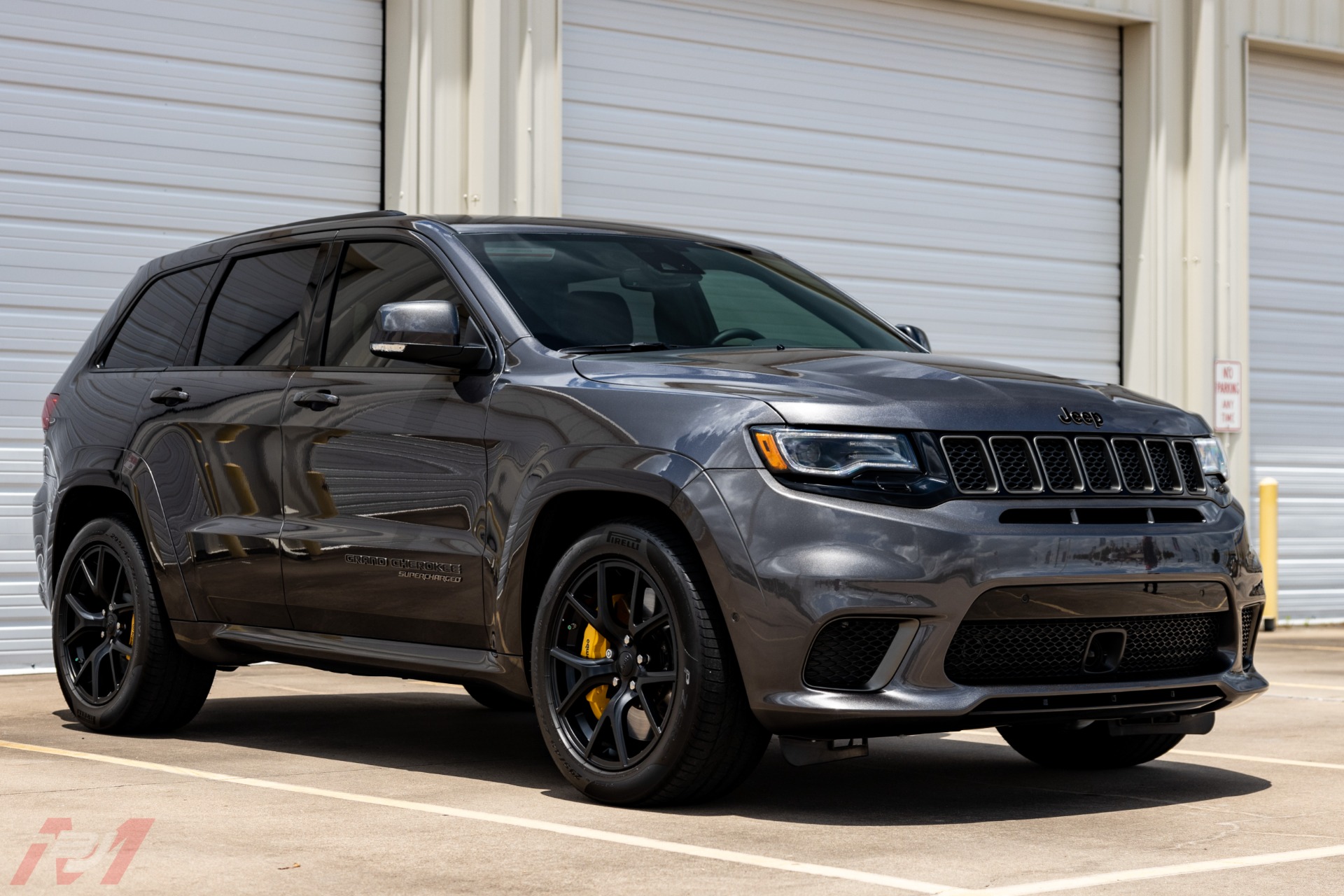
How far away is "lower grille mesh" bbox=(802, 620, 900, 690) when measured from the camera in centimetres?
471

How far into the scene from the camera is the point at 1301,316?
49.5 ft

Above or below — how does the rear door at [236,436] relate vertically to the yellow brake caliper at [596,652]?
above

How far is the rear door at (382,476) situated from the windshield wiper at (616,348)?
0.28m

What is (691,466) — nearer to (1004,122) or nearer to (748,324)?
(748,324)

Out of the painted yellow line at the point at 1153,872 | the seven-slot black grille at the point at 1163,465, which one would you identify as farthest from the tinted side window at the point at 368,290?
the painted yellow line at the point at 1153,872

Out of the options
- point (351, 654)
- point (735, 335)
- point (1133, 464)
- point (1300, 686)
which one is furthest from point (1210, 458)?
point (1300, 686)

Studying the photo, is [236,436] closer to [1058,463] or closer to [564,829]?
[564,829]

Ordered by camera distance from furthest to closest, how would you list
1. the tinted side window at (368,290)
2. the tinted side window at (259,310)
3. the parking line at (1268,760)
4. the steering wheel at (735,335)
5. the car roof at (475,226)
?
the tinted side window at (259,310) → the parking line at (1268,760) → the car roof at (475,226) → the tinted side window at (368,290) → the steering wheel at (735,335)

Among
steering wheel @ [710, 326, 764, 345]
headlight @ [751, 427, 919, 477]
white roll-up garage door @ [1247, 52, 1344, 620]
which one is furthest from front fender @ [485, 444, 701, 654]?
white roll-up garage door @ [1247, 52, 1344, 620]

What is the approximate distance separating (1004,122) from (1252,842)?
966 cm

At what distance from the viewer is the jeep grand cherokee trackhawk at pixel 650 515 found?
4.73 metres

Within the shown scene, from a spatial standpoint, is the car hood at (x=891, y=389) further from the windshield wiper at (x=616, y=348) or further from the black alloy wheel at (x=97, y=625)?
the black alloy wheel at (x=97, y=625)

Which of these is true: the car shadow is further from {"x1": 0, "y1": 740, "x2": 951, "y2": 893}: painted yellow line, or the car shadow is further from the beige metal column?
the beige metal column

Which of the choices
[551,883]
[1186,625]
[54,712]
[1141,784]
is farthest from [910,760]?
[54,712]
